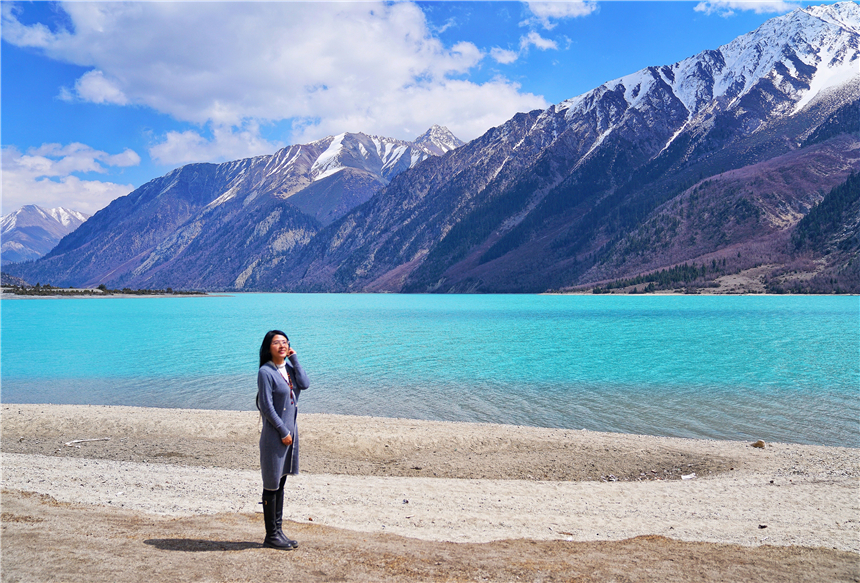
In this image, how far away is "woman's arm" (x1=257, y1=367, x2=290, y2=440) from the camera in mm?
8492

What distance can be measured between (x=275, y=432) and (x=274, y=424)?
0.79ft

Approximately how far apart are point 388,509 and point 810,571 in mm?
7582

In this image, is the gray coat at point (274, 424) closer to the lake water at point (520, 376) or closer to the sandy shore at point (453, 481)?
the sandy shore at point (453, 481)

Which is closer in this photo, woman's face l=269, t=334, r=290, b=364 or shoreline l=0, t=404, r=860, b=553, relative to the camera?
woman's face l=269, t=334, r=290, b=364

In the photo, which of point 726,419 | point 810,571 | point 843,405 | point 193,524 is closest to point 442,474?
point 193,524

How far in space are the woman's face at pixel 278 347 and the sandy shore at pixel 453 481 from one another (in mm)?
3283

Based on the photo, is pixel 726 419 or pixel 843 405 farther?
pixel 843 405

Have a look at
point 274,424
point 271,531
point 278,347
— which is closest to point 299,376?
point 278,347

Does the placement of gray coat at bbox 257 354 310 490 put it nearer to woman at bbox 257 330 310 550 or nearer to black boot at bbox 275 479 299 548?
woman at bbox 257 330 310 550

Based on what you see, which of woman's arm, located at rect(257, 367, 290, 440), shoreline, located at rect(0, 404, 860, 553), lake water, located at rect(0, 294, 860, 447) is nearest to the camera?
woman's arm, located at rect(257, 367, 290, 440)

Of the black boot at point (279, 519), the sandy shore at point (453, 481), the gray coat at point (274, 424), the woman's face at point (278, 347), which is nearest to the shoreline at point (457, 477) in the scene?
the sandy shore at point (453, 481)

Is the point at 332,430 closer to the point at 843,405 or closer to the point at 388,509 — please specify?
the point at 388,509

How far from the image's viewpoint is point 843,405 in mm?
26344

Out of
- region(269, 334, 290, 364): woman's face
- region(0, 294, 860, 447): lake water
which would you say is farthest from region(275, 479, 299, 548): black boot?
region(0, 294, 860, 447): lake water
